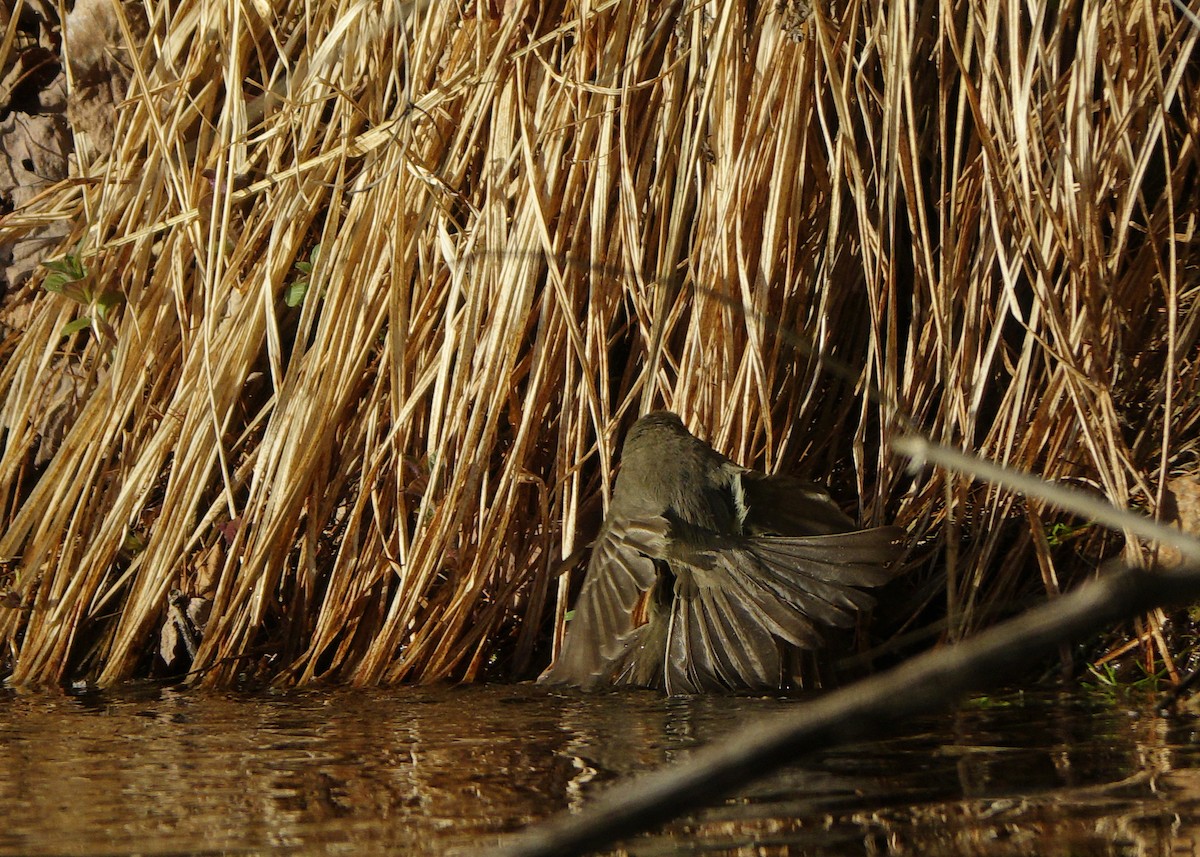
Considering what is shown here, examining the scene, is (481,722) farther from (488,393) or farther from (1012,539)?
(1012,539)

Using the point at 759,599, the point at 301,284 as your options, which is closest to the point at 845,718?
the point at 759,599

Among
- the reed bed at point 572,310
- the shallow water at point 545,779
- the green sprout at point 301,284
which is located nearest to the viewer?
the shallow water at point 545,779

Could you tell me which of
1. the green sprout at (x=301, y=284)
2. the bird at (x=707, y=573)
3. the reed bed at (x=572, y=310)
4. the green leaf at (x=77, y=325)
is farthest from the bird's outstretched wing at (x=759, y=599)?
the green leaf at (x=77, y=325)

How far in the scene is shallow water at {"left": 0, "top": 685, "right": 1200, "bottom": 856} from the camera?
1.73m

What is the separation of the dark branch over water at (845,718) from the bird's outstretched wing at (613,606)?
200 centimetres

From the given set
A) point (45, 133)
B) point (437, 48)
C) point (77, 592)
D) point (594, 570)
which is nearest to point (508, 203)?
point (437, 48)

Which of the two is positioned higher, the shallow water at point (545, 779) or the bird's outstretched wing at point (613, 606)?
the bird's outstretched wing at point (613, 606)

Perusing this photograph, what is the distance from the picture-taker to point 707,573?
118 inches

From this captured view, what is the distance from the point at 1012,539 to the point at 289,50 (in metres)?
2.50

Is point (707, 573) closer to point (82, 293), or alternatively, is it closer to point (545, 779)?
point (545, 779)

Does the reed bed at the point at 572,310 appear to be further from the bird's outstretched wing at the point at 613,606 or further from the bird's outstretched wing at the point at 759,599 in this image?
the bird's outstretched wing at the point at 613,606

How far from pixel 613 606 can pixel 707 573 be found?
225mm

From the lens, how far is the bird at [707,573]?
2867 millimetres

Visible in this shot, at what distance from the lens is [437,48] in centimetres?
369
